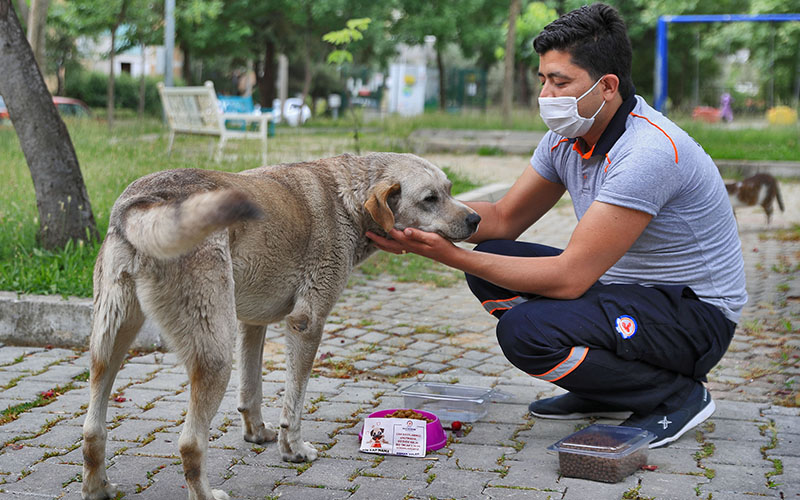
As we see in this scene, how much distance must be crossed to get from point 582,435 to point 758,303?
381 cm

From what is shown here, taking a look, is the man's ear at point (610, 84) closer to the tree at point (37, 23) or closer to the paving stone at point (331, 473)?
the paving stone at point (331, 473)

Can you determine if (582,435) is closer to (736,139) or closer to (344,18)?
(736,139)

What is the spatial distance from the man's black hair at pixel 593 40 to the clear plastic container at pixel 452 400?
1696 mm

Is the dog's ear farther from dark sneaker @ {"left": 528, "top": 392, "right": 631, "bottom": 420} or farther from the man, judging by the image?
dark sneaker @ {"left": 528, "top": 392, "right": 631, "bottom": 420}

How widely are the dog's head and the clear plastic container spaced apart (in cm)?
90

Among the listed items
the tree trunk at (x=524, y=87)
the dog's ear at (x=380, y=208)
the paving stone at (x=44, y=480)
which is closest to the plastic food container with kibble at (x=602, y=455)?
the dog's ear at (x=380, y=208)

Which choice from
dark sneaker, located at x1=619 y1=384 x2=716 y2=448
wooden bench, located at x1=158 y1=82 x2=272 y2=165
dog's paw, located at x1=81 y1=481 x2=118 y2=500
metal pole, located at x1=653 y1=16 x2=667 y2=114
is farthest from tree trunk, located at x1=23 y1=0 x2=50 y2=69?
metal pole, located at x1=653 y1=16 x2=667 y2=114

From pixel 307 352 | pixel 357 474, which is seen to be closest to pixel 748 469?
pixel 357 474

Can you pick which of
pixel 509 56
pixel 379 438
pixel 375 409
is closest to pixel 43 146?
pixel 375 409

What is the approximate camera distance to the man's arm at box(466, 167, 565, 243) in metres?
4.45

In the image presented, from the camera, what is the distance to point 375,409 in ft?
14.2

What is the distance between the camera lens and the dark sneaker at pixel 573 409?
421 cm

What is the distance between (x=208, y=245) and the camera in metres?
2.98

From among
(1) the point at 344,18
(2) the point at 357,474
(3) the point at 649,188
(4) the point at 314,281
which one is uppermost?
(1) the point at 344,18
